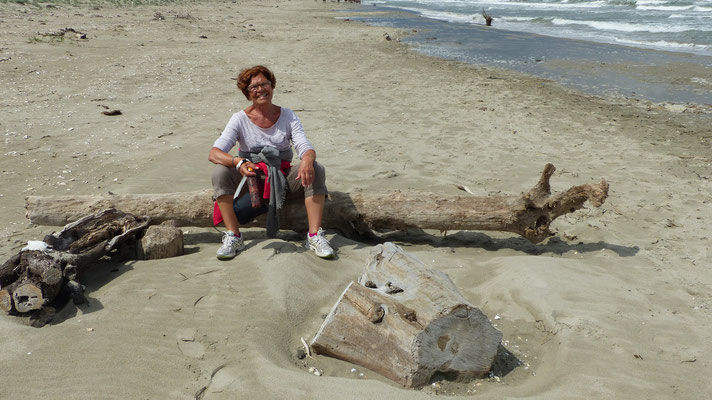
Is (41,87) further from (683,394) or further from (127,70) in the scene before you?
(683,394)

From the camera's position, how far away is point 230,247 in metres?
4.68

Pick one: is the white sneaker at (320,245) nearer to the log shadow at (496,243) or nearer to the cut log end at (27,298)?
the log shadow at (496,243)

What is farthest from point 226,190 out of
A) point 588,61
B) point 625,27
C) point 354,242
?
point 625,27

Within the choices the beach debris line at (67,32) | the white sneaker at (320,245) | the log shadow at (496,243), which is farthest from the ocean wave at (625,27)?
the white sneaker at (320,245)

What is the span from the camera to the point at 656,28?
24906 mm

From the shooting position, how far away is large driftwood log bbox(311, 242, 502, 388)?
10.2 ft

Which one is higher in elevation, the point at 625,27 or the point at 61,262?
the point at 625,27

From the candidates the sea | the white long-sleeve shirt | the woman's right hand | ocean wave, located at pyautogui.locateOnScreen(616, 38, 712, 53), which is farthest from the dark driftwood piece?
ocean wave, located at pyautogui.locateOnScreen(616, 38, 712, 53)

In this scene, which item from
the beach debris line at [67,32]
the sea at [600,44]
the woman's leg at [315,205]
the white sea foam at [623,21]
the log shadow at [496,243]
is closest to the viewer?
the woman's leg at [315,205]

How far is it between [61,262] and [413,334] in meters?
2.73

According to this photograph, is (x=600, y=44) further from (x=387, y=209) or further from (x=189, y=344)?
(x=189, y=344)

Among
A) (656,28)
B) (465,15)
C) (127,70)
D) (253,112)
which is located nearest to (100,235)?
(253,112)

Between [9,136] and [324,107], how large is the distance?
5414 millimetres

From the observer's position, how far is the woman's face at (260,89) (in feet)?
15.7
